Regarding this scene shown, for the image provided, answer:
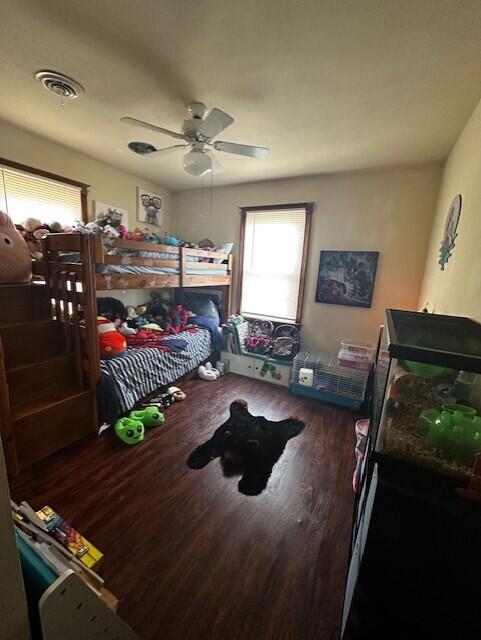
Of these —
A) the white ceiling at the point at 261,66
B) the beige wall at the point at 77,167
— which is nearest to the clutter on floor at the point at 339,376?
the white ceiling at the point at 261,66

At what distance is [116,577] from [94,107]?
9.46 ft

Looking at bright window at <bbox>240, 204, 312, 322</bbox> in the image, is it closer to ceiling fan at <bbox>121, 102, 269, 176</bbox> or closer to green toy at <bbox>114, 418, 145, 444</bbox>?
ceiling fan at <bbox>121, 102, 269, 176</bbox>

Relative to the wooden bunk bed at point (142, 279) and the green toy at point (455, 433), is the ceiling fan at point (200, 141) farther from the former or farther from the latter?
the green toy at point (455, 433)

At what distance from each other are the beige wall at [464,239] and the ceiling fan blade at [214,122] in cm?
151

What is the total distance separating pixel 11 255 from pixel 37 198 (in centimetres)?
99

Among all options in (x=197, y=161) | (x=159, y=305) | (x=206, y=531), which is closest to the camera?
(x=206, y=531)

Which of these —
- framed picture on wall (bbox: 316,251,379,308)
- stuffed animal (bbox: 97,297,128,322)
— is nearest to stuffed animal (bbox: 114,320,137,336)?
stuffed animal (bbox: 97,297,128,322)

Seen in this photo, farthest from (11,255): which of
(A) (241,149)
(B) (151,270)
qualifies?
(A) (241,149)

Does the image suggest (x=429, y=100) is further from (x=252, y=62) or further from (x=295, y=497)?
(x=295, y=497)

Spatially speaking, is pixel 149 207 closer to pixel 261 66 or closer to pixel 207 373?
pixel 207 373

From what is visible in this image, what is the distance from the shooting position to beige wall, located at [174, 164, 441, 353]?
109 inches

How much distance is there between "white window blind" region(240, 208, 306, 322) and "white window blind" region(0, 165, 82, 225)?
2.10 meters

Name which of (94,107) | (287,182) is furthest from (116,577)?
(287,182)

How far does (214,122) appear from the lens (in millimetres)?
1662
